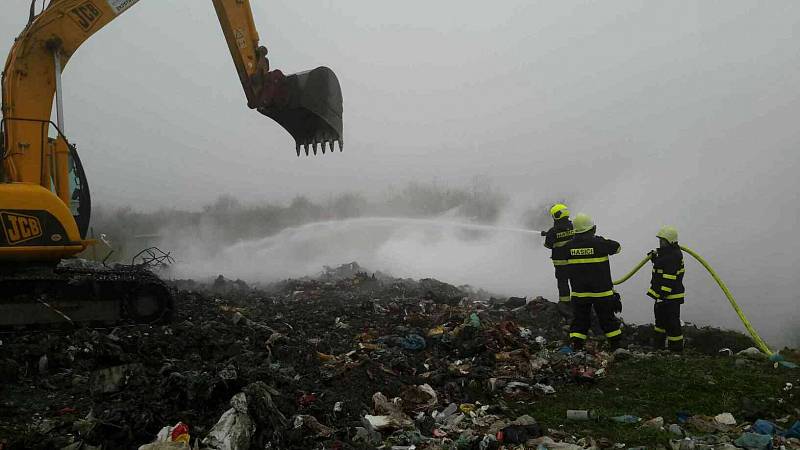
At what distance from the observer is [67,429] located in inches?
159

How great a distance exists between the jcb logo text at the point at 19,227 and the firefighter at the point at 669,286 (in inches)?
341

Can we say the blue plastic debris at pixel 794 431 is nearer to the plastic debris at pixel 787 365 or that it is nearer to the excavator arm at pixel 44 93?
the plastic debris at pixel 787 365

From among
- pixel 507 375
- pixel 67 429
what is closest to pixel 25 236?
pixel 67 429

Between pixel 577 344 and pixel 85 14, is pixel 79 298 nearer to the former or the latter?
pixel 85 14

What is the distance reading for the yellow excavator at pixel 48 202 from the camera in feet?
20.1

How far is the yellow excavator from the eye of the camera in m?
6.11

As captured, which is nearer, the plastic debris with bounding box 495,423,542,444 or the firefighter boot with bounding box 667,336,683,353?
the plastic debris with bounding box 495,423,542,444

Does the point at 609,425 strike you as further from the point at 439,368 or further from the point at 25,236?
the point at 25,236

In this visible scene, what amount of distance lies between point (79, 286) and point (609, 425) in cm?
647

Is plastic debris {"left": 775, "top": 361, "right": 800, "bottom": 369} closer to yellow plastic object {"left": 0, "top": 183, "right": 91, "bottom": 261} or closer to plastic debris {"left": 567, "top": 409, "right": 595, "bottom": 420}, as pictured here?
plastic debris {"left": 567, "top": 409, "right": 595, "bottom": 420}

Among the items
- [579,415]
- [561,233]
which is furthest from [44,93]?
[561,233]

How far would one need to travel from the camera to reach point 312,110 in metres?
7.79

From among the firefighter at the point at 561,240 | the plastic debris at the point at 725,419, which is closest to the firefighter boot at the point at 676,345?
the firefighter at the point at 561,240

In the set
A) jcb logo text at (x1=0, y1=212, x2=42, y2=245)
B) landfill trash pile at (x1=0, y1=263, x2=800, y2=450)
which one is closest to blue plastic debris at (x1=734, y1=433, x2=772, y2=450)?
landfill trash pile at (x1=0, y1=263, x2=800, y2=450)
